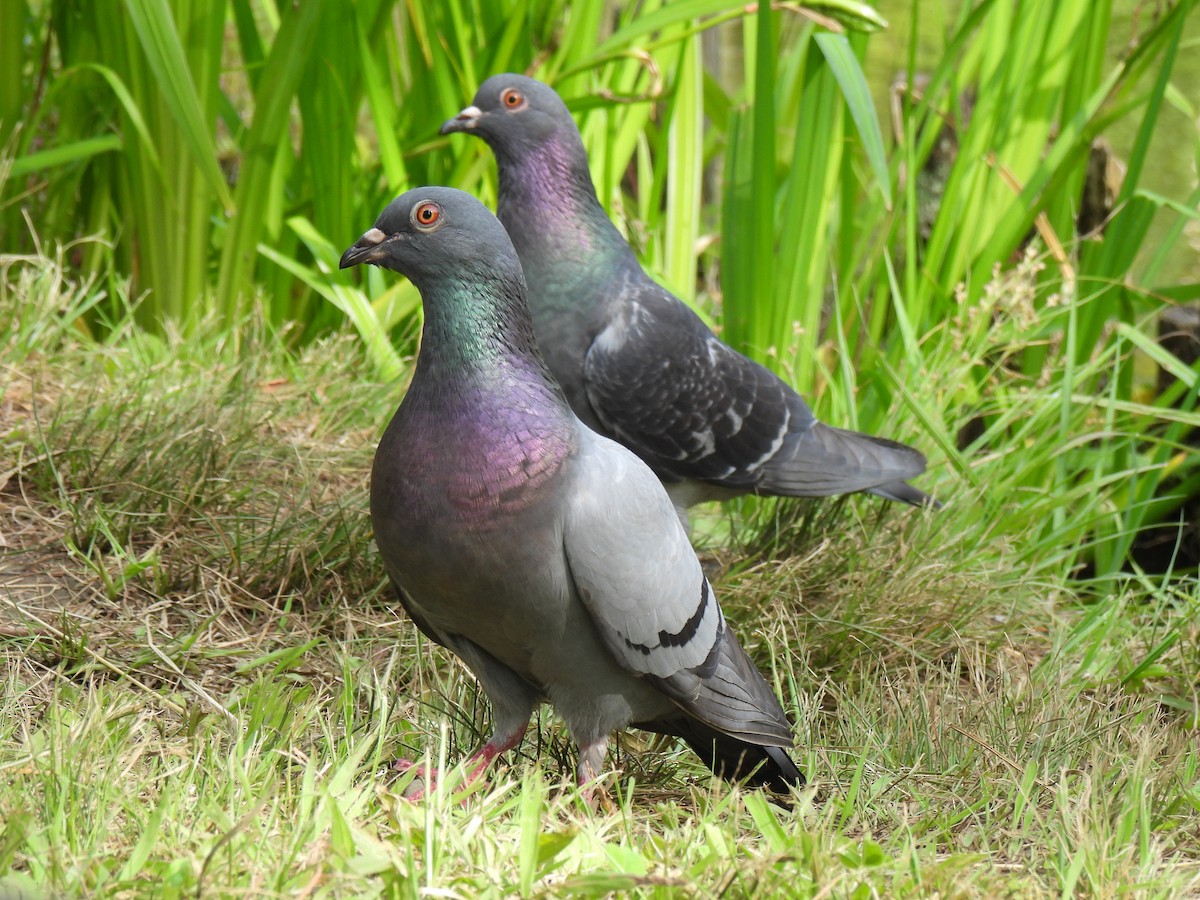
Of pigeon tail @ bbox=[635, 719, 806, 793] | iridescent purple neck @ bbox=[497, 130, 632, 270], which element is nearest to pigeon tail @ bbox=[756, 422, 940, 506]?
iridescent purple neck @ bbox=[497, 130, 632, 270]

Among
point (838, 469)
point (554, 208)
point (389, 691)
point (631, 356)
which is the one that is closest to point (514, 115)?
point (554, 208)

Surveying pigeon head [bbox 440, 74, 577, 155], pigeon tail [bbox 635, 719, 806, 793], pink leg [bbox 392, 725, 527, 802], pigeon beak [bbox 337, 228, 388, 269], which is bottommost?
pigeon tail [bbox 635, 719, 806, 793]

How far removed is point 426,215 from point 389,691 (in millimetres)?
1007

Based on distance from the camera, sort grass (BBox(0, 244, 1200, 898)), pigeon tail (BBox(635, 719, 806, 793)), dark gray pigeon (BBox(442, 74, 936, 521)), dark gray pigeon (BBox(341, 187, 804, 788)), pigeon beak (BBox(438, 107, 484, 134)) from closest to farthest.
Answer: grass (BBox(0, 244, 1200, 898)) → dark gray pigeon (BBox(341, 187, 804, 788)) → pigeon tail (BBox(635, 719, 806, 793)) → dark gray pigeon (BBox(442, 74, 936, 521)) → pigeon beak (BBox(438, 107, 484, 134))

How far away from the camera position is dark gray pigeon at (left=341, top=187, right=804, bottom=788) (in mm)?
2043

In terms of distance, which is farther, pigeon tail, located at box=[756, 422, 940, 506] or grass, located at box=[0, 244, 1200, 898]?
pigeon tail, located at box=[756, 422, 940, 506]

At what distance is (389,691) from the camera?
2.65m

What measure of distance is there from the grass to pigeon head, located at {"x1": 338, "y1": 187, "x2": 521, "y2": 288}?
741mm

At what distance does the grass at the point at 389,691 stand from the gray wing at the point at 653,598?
18 centimetres

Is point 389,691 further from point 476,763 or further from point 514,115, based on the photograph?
point 514,115

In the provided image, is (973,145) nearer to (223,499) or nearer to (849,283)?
(849,283)

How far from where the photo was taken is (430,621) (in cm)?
226

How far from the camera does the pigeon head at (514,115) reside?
3.33 m

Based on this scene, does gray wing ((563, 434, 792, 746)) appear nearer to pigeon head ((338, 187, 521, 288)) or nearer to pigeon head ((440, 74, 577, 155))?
pigeon head ((338, 187, 521, 288))
